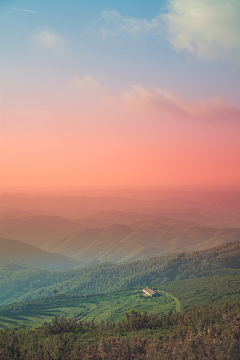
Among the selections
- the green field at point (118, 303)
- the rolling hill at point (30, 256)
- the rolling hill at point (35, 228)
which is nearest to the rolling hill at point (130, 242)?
the rolling hill at point (35, 228)

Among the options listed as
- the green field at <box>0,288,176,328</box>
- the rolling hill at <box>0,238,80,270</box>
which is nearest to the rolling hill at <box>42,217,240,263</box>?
the rolling hill at <box>0,238,80,270</box>

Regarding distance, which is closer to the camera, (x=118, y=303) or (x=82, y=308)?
(x=82, y=308)

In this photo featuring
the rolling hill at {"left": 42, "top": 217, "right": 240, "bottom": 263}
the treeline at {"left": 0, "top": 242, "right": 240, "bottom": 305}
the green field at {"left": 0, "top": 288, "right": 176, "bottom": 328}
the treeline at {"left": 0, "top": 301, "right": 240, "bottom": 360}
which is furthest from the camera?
the rolling hill at {"left": 42, "top": 217, "right": 240, "bottom": 263}

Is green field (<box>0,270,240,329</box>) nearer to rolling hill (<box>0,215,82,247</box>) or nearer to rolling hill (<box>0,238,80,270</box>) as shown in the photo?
rolling hill (<box>0,238,80,270</box>)

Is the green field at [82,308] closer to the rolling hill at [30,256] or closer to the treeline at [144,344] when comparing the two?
the treeline at [144,344]

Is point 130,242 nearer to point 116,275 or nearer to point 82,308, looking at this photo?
point 116,275

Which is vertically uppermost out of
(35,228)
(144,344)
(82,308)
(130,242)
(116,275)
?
(144,344)

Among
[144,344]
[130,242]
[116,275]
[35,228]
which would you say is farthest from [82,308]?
[35,228]
